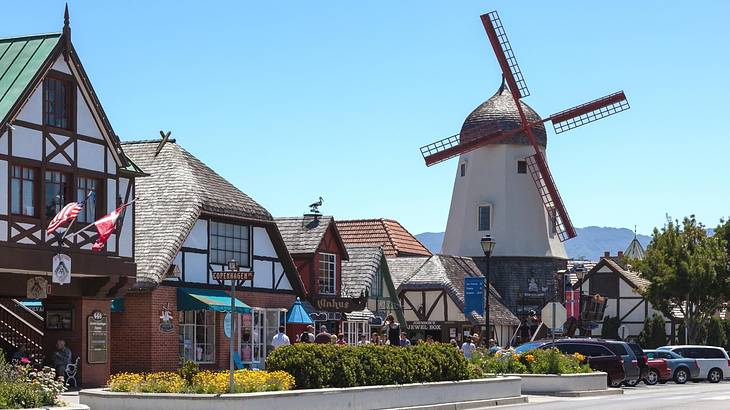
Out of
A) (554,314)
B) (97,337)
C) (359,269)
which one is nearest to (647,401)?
(554,314)

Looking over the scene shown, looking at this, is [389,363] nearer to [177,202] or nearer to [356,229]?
[177,202]

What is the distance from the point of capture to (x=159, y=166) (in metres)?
41.8

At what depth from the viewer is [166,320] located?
37781 millimetres

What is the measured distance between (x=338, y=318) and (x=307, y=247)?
10.4 feet

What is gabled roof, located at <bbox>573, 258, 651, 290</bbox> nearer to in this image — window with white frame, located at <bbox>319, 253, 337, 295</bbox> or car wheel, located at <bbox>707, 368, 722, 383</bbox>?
car wheel, located at <bbox>707, 368, 722, 383</bbox>

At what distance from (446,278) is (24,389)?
140 feet

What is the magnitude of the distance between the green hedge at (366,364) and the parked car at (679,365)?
63.1 feet

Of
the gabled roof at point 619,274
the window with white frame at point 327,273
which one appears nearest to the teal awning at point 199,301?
the window with white frame at point 327,273

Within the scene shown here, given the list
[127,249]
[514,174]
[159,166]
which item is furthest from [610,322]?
[127,249]

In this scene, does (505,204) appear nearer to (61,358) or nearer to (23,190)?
(61,358)

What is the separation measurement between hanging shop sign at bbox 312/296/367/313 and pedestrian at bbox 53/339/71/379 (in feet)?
47.0

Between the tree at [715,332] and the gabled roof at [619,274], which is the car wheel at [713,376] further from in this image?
the gabled roof at [619,274]

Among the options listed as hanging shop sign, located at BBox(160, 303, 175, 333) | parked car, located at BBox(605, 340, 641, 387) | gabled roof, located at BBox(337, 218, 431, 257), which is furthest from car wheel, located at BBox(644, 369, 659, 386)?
gabled roof, located at BBox(337, 218, 431, 257)

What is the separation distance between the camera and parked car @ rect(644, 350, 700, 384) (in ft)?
160
